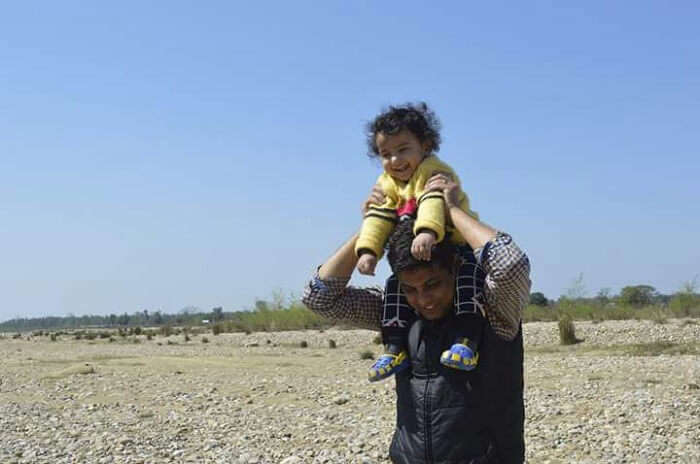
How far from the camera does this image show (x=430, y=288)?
2.91 meters

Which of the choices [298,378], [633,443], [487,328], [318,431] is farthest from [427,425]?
[298,378]

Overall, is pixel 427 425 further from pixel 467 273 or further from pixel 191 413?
pixel 191 413

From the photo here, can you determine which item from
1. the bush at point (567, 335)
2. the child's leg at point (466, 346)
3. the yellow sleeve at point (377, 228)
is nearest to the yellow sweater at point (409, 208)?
the yellow sleeve at point (377, 228)

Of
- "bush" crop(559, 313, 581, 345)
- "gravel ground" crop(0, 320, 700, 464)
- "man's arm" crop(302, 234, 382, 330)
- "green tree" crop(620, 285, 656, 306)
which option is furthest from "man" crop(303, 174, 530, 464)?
"green tree" crop(620, 285, 656, 306)

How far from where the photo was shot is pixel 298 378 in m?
17.1

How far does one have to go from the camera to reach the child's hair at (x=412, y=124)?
10.6ft

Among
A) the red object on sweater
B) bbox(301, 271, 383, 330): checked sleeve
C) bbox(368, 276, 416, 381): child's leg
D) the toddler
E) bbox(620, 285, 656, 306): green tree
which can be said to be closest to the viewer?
the toddler

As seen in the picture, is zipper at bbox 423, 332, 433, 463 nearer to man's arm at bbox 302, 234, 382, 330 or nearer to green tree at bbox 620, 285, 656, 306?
man's arm at bbox 302, 234, 382, 330

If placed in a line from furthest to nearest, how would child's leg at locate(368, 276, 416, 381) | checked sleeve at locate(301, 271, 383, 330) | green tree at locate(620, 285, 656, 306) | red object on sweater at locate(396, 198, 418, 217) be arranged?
green tree at locate(620, 285, 656, 306)
checked sleeve at locate(301, 271, 383, 330)
red object on sweater at locate(396, 198, 418, 217)
child's leg at locate(368, 276, 416, 381)

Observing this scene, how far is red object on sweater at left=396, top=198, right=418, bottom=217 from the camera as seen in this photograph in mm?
3082

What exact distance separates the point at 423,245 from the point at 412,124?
0.64 m

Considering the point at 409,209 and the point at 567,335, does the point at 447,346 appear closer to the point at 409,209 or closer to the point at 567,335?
the point at 409,209

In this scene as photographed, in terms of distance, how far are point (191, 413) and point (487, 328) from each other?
10800 millimetres

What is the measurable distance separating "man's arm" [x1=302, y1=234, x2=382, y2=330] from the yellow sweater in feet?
0.40
